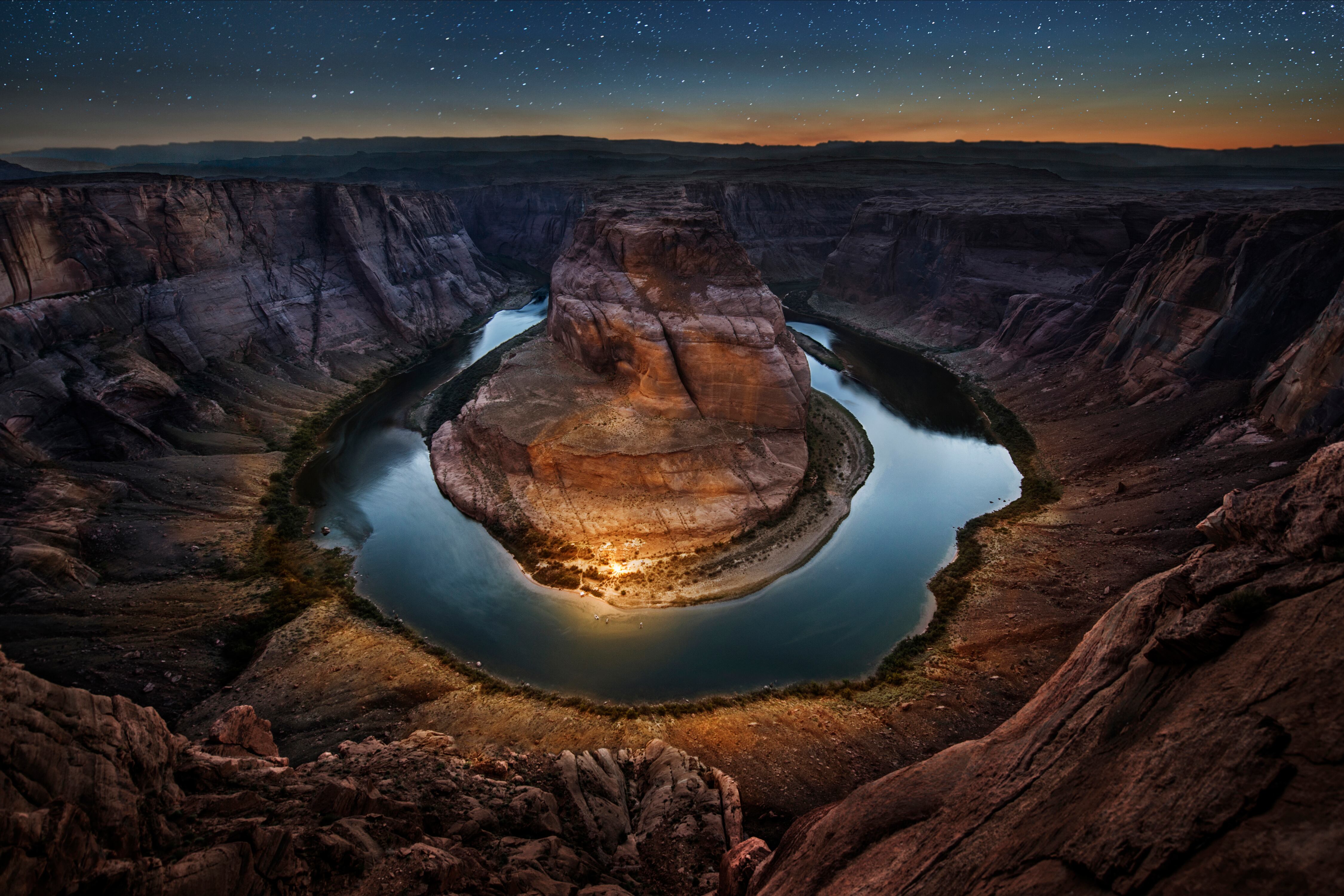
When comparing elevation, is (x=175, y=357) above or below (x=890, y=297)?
below

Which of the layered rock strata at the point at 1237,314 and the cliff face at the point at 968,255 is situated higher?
the cliff face at the point at 968,255

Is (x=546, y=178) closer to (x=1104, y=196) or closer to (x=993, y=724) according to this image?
(x=1104, y=196)

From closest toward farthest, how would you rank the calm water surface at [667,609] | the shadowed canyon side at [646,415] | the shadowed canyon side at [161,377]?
1. the shadowed canyon side at [161,377]
2. the calm water surface at [667,609]
3. the shadowed canyon side at [646,415]

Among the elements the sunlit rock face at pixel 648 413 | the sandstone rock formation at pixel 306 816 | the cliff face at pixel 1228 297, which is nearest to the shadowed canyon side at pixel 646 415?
the sunlit rock face at pixel 648 413

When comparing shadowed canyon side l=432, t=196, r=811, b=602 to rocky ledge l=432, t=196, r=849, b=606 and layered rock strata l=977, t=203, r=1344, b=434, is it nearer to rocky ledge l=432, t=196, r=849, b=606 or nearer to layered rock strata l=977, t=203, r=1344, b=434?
rocky ledge l=432, t=196, r=849, b=606

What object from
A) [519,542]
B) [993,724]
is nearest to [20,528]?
[519,542]

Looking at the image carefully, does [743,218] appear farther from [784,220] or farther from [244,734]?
[244,734]

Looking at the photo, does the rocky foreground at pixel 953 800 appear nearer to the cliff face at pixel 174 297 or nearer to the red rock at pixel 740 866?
the red rock at pixel 740 866
